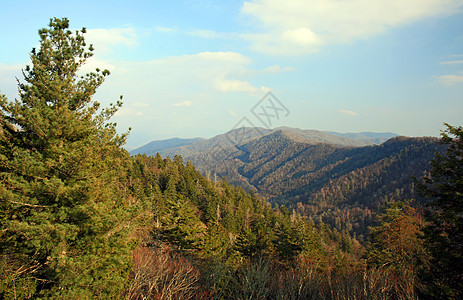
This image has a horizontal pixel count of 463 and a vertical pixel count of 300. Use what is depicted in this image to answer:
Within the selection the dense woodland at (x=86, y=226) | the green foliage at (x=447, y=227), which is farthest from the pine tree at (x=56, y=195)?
the green foliage at (x=447, y=227)

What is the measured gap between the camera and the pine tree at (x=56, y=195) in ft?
20.2

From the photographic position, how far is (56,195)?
6949 mm

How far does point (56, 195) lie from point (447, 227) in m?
13.0

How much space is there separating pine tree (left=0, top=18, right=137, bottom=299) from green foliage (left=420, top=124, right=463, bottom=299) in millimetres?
9946

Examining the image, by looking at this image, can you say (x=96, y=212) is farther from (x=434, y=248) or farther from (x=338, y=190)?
(x=338, y=190)

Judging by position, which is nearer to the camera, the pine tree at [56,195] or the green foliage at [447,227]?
the pine tree at [56,195]

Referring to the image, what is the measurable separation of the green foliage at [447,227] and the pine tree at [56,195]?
32.6 ft

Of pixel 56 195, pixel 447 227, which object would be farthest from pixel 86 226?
A: pixel 447 227

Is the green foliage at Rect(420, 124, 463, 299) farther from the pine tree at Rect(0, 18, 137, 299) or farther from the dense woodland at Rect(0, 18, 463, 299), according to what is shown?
the pine tree at Rect(0, 18, 137, 299)

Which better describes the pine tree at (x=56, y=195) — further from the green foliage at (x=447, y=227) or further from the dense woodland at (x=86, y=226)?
the green foliage at (x=447, y=227)

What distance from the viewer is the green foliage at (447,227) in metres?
7.16

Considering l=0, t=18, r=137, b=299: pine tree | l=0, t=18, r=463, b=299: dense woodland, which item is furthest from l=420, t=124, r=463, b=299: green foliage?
l=0, t=18, r=137, b=299: pine tree

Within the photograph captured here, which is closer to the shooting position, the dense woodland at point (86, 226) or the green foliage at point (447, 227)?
the dense woodland at point (86, 226)

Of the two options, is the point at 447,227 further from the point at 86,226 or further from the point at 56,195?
the point at 56,195
